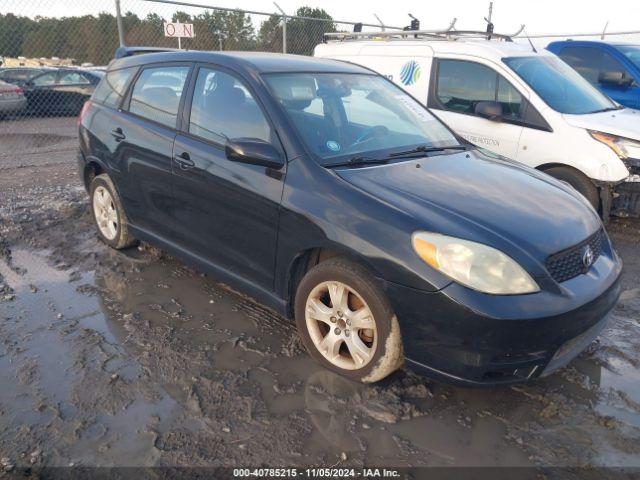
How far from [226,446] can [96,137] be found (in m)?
3.08

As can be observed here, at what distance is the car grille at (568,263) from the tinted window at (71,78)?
1409 cm

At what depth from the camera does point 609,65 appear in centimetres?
794

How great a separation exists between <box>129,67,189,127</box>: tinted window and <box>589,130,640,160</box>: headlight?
13.1 ft

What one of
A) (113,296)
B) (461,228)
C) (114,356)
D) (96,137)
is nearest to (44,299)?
(113,296)

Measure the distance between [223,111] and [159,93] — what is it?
32.1 inches

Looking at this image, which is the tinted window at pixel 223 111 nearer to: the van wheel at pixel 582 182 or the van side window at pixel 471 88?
the van side window at pixel 471 88

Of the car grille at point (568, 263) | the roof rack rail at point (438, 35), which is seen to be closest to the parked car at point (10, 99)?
the roof rack rail at point (438, 35)

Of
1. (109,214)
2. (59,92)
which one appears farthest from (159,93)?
(59,92)

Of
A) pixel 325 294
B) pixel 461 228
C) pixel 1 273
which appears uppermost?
pixel 461 228

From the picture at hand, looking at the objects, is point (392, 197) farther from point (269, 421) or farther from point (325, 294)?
point (269, 421)

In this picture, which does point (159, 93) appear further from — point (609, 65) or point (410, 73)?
point (609, 65)

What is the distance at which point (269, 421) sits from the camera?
2.56 meters

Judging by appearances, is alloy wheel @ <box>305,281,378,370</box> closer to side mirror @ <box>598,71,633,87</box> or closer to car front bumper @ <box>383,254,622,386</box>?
car front bumper @ <box>383,254,622,386</box>

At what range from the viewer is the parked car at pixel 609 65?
7.54 meters
